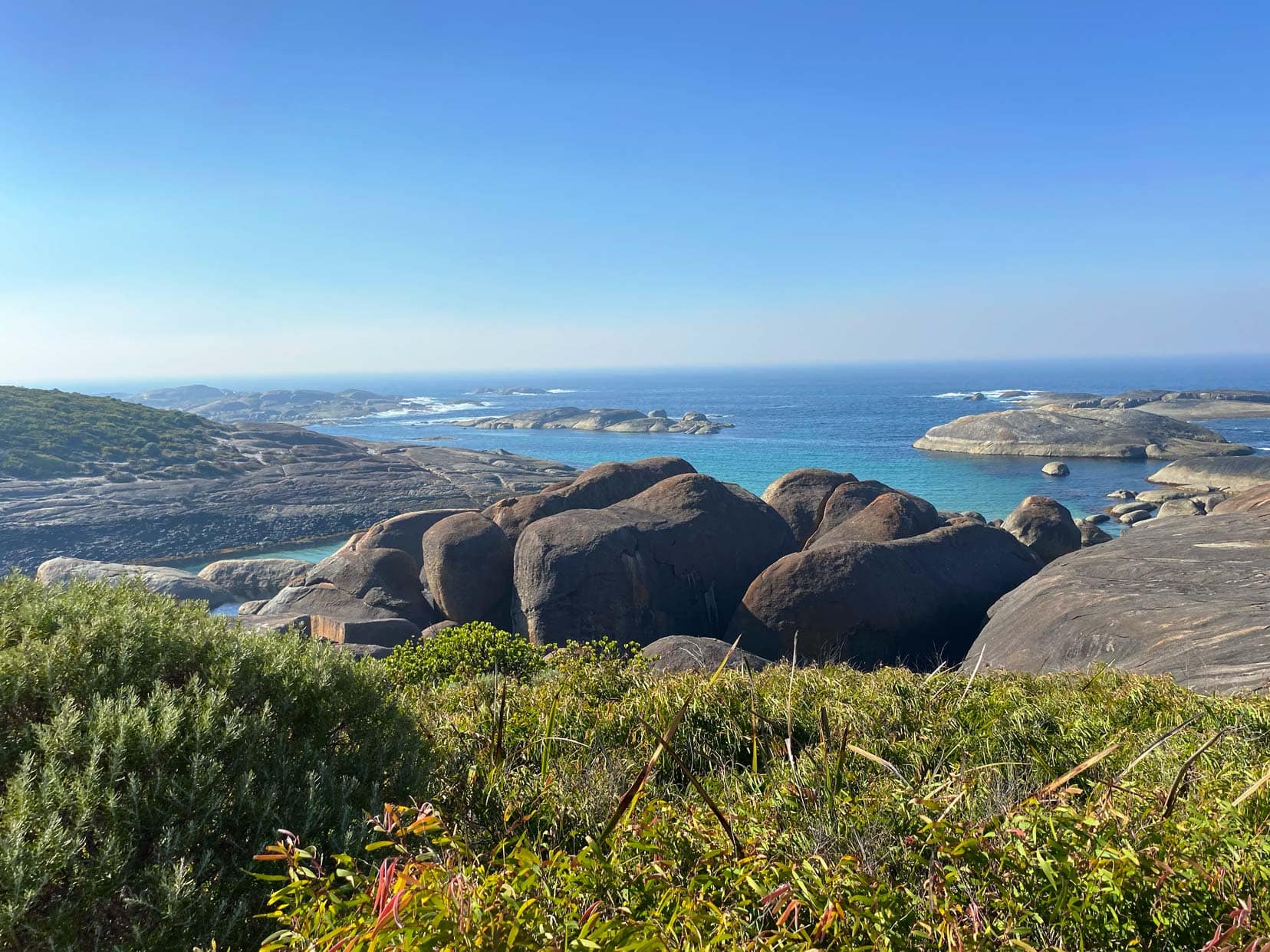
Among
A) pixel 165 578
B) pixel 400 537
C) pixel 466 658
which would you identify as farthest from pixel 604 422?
pixel 466 658

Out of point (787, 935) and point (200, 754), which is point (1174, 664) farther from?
point (200, 754)

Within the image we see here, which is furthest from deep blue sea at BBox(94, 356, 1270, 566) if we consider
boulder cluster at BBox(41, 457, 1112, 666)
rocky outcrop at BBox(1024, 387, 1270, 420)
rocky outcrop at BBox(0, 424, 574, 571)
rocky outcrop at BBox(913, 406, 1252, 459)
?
boulder cluster at BBox(41, 457, 1112, 666)

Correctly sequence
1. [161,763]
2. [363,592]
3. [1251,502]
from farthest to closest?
1. [363,592]
2. [1251,502]
3. [161,763]

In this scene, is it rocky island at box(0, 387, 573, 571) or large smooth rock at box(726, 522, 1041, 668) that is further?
rocky island at box(0, 387, 573, 571)

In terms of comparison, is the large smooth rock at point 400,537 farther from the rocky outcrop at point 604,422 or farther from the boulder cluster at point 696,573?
the rocky outcrop at point 604,422

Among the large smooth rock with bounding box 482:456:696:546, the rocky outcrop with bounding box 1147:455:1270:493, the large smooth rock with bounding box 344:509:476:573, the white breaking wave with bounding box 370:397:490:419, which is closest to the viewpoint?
the large smooth rock with bounding box 482:456:696:546

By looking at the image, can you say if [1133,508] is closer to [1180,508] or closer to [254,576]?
[1180,508]

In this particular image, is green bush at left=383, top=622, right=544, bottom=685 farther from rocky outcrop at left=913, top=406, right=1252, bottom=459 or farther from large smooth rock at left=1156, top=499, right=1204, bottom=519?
rocky outcrop at left=913, top=406, right=1252, bottom=459
